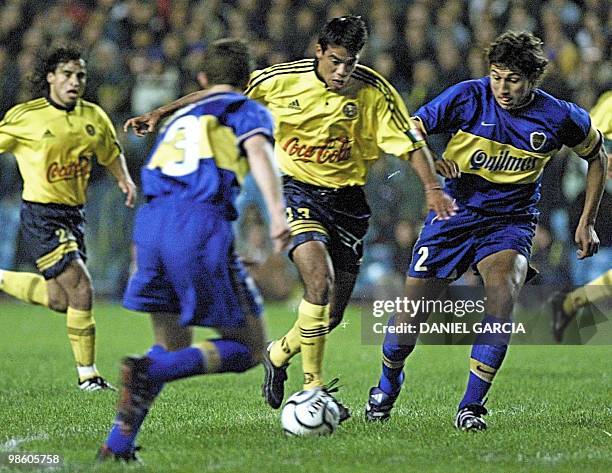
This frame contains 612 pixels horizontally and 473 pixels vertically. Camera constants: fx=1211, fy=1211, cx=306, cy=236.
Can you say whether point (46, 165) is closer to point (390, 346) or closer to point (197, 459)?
point (390, 346)

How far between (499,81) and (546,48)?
9704mm

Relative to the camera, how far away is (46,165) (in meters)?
9.88

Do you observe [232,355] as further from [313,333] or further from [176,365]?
[313,333]

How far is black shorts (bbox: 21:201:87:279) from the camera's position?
9852 millimetres

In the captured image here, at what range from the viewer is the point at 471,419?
23.8ft

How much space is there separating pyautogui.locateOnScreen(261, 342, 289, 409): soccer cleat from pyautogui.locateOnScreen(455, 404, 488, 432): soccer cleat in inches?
54.4

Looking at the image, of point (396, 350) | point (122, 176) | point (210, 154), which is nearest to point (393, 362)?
point (396, 350)

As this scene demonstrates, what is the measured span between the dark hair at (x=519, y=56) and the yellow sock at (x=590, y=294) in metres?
4.54

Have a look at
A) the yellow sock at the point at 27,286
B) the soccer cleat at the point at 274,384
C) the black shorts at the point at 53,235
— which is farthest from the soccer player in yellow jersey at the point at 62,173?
the soccer cleat at the point at 274,384

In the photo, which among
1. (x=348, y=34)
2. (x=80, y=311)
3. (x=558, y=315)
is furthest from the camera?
(x=558, y=315)

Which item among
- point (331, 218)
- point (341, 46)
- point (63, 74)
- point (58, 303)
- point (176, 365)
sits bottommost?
point (58, 303)

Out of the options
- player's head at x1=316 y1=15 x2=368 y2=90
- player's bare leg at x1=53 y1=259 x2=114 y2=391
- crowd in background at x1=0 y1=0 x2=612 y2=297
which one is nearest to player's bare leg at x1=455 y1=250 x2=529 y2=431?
player's head at x1=316 y1=15 x2=368 y2=90

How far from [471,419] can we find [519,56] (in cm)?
219

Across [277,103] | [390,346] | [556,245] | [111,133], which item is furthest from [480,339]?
[556,245]
